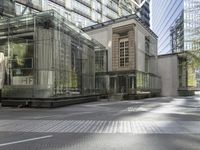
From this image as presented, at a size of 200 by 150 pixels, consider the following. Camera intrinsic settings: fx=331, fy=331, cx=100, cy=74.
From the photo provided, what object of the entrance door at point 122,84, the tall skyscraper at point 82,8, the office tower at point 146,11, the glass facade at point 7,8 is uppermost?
the office tower at point 146,11

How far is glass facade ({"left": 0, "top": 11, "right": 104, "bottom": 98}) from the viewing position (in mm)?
25922

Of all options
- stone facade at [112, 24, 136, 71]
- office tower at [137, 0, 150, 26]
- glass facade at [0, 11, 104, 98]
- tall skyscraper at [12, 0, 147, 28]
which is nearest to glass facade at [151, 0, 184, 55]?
tall skyscraper at [12, 0, 147, 28]

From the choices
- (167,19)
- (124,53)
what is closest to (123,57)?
(124,53)

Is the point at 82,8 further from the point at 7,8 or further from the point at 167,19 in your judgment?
the point at 167,19

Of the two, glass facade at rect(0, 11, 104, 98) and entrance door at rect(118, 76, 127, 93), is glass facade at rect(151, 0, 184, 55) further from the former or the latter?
glass facade at rect(0, 11, 104, 98)

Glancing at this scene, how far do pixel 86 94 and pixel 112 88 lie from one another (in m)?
11.6

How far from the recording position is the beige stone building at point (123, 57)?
4369 cm

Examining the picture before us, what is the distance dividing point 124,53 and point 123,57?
563 millimetres

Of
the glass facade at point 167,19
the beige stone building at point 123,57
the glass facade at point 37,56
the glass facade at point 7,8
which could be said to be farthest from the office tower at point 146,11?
the glass facade at point 37,56

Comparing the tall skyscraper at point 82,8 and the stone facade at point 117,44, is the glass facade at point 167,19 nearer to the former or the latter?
the tall skyscraper at point 82,8

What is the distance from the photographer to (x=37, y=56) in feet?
86.5

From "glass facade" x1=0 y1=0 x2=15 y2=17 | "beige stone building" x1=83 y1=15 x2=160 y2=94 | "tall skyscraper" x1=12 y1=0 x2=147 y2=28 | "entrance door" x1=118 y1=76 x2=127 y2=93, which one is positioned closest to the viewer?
"glass facade" x1=0 y1=0 x2=15 y2=17

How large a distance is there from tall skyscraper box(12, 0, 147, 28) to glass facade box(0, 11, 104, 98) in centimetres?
1878

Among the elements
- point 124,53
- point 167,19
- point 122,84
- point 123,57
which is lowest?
point 122,84
